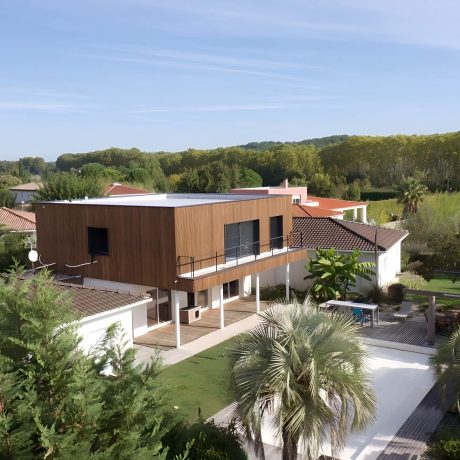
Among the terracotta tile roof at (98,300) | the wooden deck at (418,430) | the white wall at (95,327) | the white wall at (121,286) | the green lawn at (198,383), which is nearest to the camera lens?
the wooden deck at (418,430)

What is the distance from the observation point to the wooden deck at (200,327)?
19.7 m

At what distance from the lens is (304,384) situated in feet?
27.7

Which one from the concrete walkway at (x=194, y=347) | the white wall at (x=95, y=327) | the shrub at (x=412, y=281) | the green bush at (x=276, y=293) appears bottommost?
the concrete walkway at (x=194, y=347)

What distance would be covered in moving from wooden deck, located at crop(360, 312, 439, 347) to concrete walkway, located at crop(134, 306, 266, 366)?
16.4 feet

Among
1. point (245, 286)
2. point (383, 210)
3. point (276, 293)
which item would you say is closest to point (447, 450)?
point (276, 293)

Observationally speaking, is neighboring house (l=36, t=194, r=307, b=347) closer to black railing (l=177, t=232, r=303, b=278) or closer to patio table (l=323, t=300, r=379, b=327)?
black railing (l=177, t=232, r=303, b=278)

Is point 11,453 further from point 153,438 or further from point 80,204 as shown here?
point 80,204

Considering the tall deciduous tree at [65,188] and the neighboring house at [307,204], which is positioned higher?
the tall deciduous tree at [65,188]

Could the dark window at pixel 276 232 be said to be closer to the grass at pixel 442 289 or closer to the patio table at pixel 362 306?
the patio table at pixel 362 306

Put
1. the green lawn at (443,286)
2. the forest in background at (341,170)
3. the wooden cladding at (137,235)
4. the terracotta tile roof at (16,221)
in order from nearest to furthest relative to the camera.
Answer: the wooden cladding at (137,235), the green lawn at (443,286), the terracotta tile roof at (16,221), the forest in background at (341,170)

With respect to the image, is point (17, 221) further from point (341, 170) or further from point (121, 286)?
point (341, 170)

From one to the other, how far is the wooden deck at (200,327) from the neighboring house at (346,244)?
313 cm

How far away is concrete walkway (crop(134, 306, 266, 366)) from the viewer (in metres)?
17.9

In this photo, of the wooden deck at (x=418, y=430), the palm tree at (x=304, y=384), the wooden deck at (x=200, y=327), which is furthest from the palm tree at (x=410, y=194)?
the palm tree at (x=304, y=384)
